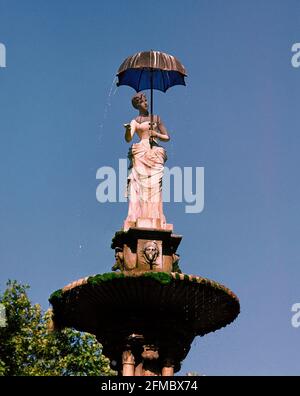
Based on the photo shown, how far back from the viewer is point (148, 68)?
57.9 ft

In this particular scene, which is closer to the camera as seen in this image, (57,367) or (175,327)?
(175,327)

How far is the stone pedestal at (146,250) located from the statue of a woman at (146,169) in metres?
0.29

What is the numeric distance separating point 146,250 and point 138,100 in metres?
3.58

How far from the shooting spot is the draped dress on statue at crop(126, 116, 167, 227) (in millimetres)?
16859

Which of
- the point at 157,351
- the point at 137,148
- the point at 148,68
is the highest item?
the point at 148,68

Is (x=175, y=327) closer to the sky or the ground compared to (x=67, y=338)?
closer to the ground

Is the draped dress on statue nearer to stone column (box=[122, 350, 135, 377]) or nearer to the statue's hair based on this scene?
the statue's hair

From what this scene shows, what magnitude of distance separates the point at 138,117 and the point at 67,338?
15.7 meters

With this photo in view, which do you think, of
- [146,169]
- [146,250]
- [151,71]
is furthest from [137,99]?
[146,250]

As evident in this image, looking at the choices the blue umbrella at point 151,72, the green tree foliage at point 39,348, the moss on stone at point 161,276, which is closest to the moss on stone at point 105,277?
the moss on stone at point 161,276

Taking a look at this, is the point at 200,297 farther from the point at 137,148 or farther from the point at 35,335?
the point at 35,335
